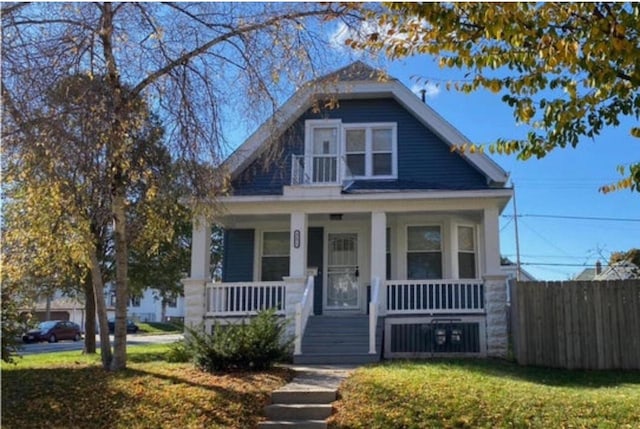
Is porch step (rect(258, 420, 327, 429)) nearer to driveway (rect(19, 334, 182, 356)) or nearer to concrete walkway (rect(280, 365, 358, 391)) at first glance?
concrete walkway (rect(280, 365, 358, 391))

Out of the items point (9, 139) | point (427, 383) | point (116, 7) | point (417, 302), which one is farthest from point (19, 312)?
point (417, 302)

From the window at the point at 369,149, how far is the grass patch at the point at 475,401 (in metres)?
6.61

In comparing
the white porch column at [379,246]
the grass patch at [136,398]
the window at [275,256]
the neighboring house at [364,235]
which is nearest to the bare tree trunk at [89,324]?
the neighboring house at [364,235]

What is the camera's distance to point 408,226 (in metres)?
15.9

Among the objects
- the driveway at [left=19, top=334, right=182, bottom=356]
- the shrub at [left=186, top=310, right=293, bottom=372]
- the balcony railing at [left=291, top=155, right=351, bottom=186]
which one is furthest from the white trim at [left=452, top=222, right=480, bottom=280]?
the driveway at [left=19, top=334, right=182, bottom=356]

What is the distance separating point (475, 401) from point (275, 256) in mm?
9149

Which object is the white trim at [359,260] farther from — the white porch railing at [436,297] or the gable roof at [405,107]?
the gable roof at [405,107]

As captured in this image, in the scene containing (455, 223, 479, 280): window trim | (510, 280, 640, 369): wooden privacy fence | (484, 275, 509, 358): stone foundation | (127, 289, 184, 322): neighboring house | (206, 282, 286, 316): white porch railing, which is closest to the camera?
(510, 280, 640, 369): wooden privacy fence

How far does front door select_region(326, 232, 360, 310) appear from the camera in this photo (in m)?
15.9

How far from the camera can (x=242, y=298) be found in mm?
14664

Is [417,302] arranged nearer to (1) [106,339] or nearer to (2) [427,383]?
(2) [427,383]

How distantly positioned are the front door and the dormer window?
1756mm

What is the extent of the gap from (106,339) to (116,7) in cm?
550

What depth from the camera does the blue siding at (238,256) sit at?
54.3ft
